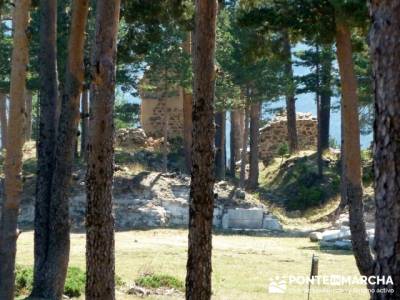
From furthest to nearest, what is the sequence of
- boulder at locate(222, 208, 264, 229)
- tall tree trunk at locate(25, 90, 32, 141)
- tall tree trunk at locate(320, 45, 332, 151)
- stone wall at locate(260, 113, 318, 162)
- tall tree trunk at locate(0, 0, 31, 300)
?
1. stone wall at locate(260, 113, 318, 162)
2. tall tree trunk at locate(25, 90, 32, 141)
3. tall tree trunk at locate(320, 45, 332, 151)
4. boulder at locate(222, 208, 264, 229)
5. tall tree trunk at locate(0, 0, 31, 300)

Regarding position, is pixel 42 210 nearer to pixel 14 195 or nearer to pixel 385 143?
pixel 14 195

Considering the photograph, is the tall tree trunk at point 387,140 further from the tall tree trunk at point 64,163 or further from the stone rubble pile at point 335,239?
the stone rubble pile at point 335,239

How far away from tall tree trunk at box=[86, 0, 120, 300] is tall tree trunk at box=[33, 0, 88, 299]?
2.49m

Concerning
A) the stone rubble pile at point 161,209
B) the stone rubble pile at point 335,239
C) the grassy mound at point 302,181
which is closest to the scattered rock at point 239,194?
the stone rubble pile at point 161,209

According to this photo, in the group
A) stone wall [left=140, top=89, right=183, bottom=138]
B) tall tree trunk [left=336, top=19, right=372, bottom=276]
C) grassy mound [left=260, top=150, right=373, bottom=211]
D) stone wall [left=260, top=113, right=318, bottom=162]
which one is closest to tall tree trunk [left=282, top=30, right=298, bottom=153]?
grassy mound [left=260, top=150, right=373, bottom=211]

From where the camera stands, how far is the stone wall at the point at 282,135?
42.8 metres

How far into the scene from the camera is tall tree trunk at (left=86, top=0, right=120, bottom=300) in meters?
9.36

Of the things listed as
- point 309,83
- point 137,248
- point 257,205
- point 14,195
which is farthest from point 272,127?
point 14,195

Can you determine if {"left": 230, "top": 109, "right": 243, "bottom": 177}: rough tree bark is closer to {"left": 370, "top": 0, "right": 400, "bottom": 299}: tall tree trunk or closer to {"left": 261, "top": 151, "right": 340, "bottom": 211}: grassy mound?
{"left": 261, "top": 151, "right": 340, "bottom": 211}: grassy mound

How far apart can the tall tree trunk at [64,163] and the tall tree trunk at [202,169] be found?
11.2 feet

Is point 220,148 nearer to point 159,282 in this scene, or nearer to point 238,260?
point 238,260

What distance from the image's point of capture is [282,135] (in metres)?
43.1

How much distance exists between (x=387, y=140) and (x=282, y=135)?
39.6 meters

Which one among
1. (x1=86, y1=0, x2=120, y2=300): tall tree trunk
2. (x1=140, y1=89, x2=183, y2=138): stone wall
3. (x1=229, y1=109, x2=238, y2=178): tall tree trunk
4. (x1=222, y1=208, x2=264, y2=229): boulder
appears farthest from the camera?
(x1=229, y1=109, x2=238, y2=178): tall tree trunk
